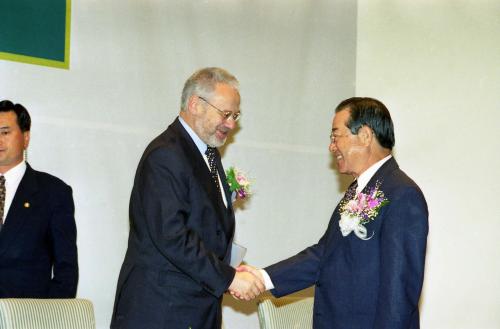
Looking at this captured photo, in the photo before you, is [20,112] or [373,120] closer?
[373,120]

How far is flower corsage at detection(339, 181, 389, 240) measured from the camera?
331 cm

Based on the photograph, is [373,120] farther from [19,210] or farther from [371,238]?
[19,210]

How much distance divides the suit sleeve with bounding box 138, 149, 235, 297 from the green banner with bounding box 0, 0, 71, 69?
4.51 ft

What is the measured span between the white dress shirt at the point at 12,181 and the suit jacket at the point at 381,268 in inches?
61.9

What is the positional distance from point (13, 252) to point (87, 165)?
0.92m

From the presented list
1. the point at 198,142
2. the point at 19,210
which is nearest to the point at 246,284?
the point at 198,142

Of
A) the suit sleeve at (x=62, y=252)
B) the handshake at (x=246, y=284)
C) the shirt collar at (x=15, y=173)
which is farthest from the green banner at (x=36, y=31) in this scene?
the handshake at (x=246, y=284)

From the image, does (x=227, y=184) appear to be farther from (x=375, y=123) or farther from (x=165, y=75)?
(x=165, y=75)

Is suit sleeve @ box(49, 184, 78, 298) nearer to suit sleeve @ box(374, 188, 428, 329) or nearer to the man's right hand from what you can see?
the man's right hand

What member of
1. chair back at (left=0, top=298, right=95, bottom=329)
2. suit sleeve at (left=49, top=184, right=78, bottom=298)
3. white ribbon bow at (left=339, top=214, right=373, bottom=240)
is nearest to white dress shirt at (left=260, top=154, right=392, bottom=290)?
white ribbon bow at (left=339, top=214, right=373, bottom=240)

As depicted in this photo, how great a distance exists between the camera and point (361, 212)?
131 inches

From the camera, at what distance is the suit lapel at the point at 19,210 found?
388 centimetres

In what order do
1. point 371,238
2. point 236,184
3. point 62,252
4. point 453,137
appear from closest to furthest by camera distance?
point 371,238, point 236,184, point 62,252, point 453,137

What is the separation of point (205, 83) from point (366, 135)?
2.57ft
